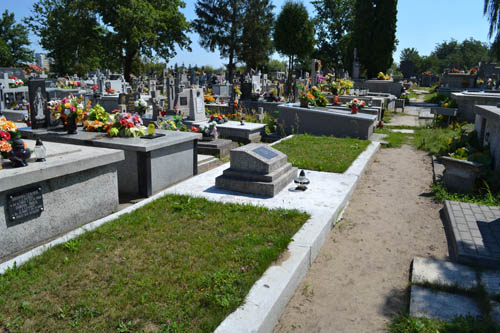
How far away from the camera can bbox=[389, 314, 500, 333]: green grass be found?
301 cm

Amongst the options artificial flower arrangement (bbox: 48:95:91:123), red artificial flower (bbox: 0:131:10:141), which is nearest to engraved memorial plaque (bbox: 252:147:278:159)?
artificial flower arrangement (bbox: 48:95:91:123)

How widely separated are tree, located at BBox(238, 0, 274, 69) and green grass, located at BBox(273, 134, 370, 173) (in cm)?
3653

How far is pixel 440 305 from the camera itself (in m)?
3.44

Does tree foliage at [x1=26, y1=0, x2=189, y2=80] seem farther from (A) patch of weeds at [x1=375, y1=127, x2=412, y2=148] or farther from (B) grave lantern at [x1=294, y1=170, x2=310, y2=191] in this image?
(B) grave lantern at [x1=294, y1=170, x2=310, y2=191]

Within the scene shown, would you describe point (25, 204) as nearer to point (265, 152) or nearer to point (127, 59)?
point (265, 152)

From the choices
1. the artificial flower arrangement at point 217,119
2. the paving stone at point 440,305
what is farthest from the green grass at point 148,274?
the artificial flower arrangement at point 217,119

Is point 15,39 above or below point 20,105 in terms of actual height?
above

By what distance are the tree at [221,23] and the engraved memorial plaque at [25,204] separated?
132 ft

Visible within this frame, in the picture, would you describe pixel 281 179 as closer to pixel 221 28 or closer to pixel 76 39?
pixel 76 39

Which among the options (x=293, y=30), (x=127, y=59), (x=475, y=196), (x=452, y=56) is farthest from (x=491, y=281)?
(x=452, y=56)

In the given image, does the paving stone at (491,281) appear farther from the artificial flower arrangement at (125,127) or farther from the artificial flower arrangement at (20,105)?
the artificial flower arrangement at (20,105)

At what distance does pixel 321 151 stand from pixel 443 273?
17.9 ft

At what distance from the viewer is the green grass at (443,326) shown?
301 centimetres

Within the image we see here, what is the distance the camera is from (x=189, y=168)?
25.0 feet
